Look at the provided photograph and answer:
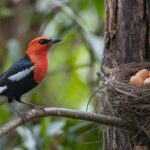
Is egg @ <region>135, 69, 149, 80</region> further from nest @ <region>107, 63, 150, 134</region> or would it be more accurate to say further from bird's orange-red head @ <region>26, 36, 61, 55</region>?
bird's orange-red head @ <region>26, 36, 61, 55</region>

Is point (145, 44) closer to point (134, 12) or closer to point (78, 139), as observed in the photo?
point (134, 12)

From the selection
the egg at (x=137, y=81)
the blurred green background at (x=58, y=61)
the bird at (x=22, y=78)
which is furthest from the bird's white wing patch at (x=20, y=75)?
the egg at (x=137, y=81)

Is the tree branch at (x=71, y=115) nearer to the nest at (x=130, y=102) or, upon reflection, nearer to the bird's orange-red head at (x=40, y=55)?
the nest at (x=130, y=102)

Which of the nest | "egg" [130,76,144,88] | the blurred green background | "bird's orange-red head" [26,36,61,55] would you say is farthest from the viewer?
the blurred green background

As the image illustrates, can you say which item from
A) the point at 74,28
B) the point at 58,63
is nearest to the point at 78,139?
the point at 74,28

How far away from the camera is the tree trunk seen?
3.84 meters

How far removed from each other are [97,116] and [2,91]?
1044 mm

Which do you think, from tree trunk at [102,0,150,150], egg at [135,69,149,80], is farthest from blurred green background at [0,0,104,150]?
egg at [135,69,149,80]

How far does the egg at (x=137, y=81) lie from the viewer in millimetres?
3705

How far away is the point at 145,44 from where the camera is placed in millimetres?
3844

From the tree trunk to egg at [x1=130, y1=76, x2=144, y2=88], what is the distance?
0.56 ft

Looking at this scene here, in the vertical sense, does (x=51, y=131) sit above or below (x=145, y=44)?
below

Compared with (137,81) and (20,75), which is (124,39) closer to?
(137,81)

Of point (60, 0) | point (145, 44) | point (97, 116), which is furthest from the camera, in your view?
point (60, 0)
